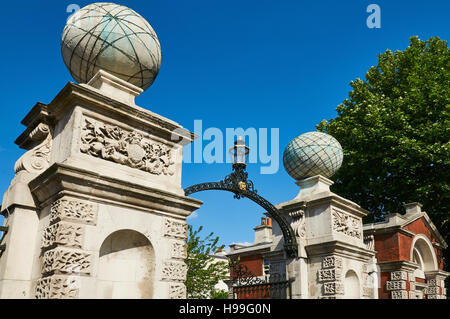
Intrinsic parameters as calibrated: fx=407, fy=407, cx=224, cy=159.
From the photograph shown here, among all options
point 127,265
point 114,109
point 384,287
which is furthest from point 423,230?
point 114,109

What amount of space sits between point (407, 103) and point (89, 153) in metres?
17.1

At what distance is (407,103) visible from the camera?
18.9 metres

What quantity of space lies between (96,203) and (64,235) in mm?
586

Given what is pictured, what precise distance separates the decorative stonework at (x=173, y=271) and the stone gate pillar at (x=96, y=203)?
0.04ft

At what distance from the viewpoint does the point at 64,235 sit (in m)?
4.79

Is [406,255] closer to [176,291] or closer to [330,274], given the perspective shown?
[330,274]

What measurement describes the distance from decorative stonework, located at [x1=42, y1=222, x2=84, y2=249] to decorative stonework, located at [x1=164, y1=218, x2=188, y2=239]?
4.23 ft

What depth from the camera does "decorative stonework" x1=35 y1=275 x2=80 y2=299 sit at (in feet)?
15.0

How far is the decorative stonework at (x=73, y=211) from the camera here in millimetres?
4863

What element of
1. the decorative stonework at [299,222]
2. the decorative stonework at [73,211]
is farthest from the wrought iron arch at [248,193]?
the decorative stonework at [73,211]

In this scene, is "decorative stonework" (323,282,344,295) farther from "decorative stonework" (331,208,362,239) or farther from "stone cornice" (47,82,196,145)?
"stone cornice" (47,82,196,145)

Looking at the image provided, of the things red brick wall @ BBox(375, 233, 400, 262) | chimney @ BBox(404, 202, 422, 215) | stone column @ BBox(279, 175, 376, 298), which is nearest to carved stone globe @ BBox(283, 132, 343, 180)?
stone column @ BBox(279, 175, 376, 298)
